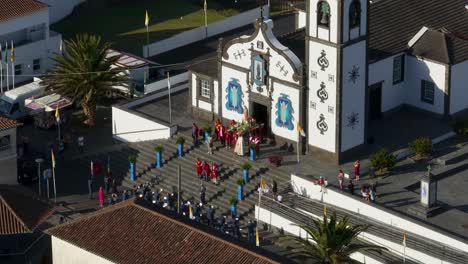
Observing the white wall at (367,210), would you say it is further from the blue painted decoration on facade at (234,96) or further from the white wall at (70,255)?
the white wall at (70,255)

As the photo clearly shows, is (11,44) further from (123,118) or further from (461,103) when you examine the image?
(461,103)

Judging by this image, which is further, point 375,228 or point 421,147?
point 421,147

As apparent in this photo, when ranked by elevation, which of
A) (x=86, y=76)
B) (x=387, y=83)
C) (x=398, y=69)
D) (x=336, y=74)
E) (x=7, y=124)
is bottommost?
(x=7, y=124)

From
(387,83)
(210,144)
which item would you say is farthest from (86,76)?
(387,83)

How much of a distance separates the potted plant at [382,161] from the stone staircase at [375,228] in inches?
173

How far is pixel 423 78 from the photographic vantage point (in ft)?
365

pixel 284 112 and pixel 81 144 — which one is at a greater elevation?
pixel 284 112

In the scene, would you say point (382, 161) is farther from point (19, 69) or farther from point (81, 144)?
point (19, 69)

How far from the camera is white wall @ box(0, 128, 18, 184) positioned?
347 ft

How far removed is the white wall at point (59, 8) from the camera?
133625mm

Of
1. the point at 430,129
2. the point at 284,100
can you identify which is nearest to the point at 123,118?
the point at 284,100

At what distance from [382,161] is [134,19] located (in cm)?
3747

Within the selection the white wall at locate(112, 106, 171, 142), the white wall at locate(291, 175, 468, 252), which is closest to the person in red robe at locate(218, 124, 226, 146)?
the white wall at locate(112, 106, 171, 142)

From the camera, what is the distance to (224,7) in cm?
13762
